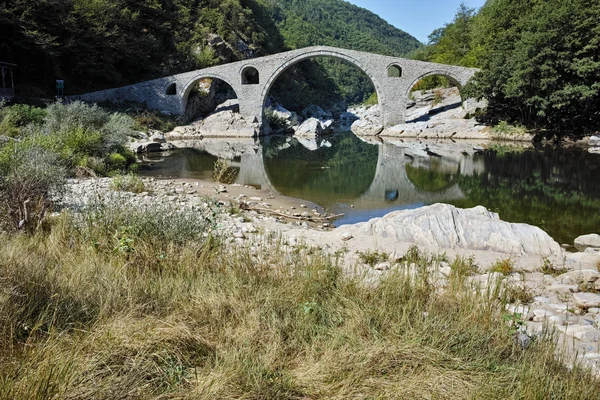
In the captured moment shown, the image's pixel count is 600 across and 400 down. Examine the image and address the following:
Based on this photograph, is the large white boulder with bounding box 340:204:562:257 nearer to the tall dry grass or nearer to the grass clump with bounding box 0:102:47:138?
the tall dry grass

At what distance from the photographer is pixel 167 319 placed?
7.32 feet

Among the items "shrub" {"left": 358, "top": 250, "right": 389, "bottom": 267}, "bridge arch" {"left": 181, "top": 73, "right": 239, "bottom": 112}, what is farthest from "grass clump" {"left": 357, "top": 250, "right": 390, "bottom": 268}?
"bridge arch" {"left": 181, "top": 73, "right": 239, "bottom": 112}

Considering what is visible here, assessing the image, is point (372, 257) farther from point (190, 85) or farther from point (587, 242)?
point (190, 85)

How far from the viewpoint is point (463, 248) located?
5.19 m

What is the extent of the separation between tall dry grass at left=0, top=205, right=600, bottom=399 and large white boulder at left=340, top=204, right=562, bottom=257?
2.35 m

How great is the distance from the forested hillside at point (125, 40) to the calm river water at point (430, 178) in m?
12.8

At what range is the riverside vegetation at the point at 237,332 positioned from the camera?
1.76 meters

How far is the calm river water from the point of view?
838cm

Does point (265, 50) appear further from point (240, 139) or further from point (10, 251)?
point (10, 251)

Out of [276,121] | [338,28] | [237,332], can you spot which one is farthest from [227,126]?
[338,28]

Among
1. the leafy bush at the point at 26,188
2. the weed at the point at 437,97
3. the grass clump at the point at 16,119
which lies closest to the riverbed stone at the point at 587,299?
the leafy bush at the point at 26,188

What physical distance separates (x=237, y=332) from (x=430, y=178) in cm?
1101

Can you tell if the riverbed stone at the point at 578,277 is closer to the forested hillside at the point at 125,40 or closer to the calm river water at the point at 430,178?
the calm river water at the point at 430,178

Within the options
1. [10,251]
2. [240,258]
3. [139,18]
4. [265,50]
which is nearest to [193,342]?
[240,258]
